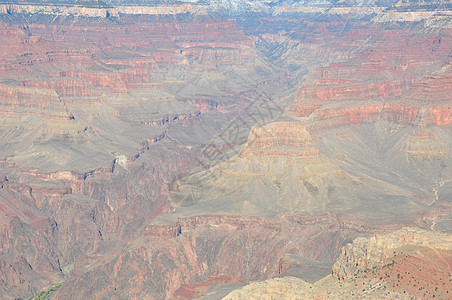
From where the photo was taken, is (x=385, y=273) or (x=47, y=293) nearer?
(x=385, y=273)

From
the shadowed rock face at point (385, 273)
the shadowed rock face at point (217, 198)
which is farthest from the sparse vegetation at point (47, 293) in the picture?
the shadowed rock face at point (385, 273)

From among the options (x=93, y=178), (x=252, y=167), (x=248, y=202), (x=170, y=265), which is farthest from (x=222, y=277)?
(x=93, y=178)

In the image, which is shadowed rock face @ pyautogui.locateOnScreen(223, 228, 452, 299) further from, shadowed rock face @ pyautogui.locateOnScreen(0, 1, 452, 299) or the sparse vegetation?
the sparse vegetation

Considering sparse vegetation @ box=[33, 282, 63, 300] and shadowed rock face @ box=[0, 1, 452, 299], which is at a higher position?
shadowed rock face @ box=[0, 1, 452, 299]

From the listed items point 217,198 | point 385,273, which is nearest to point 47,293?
point 217,198

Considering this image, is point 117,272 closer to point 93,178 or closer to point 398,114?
point 93,178

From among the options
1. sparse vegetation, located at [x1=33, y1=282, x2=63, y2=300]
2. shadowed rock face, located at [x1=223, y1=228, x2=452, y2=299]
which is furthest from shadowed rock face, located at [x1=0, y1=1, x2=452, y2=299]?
sparse vegetation, located at [x1=33, y1=282, x2=63, y2=300]

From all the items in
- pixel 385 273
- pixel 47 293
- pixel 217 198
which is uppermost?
pixel 385 273

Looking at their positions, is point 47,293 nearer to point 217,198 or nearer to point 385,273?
point 217,198

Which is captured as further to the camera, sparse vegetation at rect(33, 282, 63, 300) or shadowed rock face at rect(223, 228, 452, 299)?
sparse vegetation at rect(33, 282, 63, 300)

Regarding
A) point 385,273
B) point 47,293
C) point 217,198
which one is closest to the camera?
point 385,273

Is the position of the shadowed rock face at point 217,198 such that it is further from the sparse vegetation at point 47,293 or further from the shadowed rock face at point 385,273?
the sparse vegetation at point 47,293
